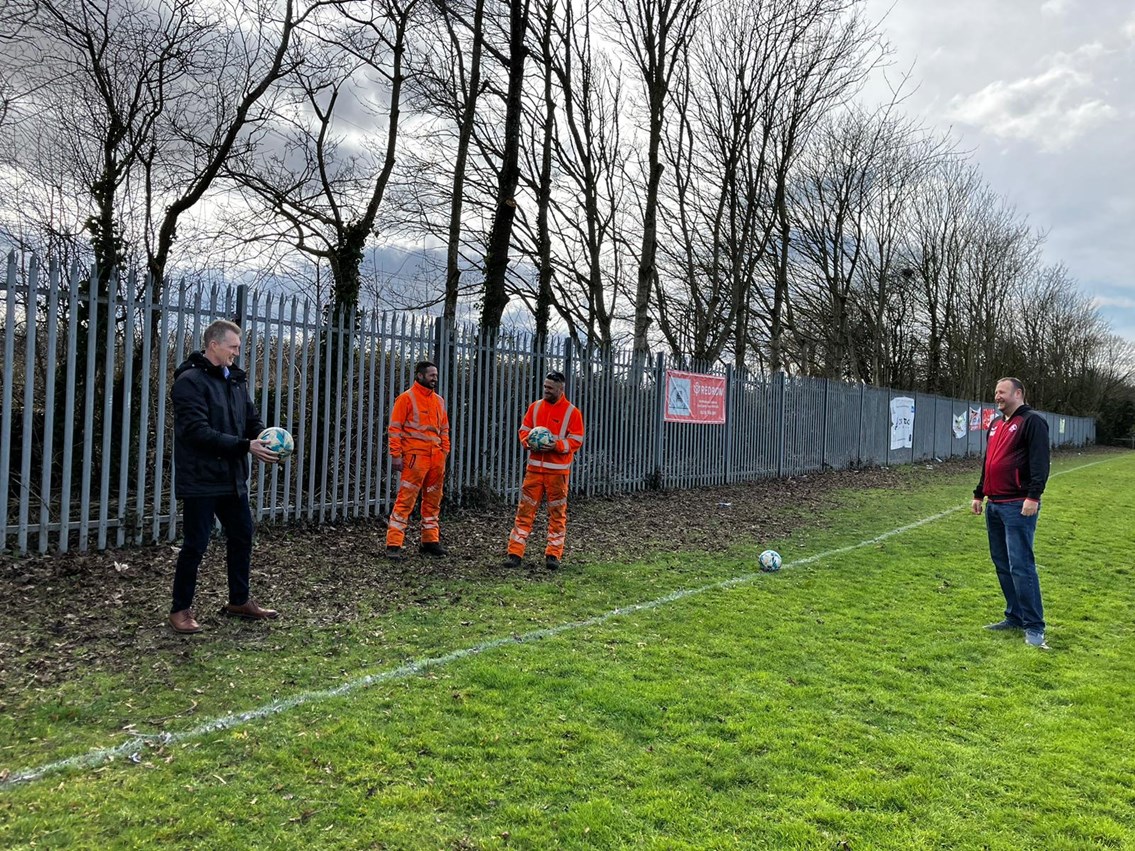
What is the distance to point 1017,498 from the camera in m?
5.69

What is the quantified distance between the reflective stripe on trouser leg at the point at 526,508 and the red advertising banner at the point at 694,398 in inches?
284

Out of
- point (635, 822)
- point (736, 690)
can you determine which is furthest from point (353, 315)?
point (635, 822)

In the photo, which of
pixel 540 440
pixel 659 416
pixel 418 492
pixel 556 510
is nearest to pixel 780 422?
pixel 659 416

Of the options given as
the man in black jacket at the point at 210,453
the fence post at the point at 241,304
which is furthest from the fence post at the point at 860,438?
the man in black jacket at the point at 210,453

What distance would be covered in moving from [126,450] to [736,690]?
5.62 metres

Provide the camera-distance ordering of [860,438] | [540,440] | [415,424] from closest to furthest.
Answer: [540,440], [415,424], [860,438]

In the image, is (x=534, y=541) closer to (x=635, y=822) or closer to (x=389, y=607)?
(x=389, y=607)

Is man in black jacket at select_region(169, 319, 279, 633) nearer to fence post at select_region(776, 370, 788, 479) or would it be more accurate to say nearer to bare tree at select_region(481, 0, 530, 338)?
bare tree at select_region(481, 0, 530, 338)

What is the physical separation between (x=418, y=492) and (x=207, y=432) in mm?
3021

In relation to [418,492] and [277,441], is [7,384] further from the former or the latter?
[418,492]

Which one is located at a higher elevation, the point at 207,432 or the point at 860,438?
the point at 207,432

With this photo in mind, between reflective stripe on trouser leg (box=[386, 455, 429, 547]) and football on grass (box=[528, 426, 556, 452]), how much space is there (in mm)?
1191

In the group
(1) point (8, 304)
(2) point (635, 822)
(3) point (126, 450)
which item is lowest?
(2) point (635, 822)

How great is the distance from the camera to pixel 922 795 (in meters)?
3.14
